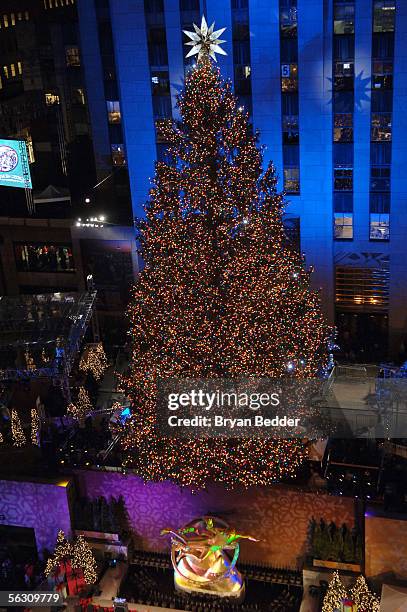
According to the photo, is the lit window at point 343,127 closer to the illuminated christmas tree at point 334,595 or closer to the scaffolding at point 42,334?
the scaffolding at point 42,334

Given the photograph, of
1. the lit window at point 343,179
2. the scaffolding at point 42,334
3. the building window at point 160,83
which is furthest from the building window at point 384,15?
the scaffolding at point 42,334

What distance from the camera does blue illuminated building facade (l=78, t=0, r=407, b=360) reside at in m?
29.3

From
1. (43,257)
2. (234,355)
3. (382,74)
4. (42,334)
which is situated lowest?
(42,334)

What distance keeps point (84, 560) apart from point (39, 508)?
99.1 inches

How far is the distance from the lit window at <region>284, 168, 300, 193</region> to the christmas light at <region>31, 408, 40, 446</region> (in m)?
14.4

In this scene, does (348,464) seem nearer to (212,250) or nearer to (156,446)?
(156,446)

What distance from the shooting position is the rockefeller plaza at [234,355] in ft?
68.1

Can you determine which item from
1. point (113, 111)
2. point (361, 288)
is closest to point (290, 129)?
point (361, 288)

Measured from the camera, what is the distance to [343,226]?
3222 cm

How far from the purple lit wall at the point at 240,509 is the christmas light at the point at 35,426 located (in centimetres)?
272

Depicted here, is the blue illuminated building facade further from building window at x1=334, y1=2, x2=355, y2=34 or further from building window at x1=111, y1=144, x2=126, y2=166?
building window at x1=111, y1=144, x2=126, y2=166

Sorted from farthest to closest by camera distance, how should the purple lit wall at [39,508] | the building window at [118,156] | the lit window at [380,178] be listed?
the building window at [118,156]
the lit window at [380,178]
the purple lit wall at [39,508]

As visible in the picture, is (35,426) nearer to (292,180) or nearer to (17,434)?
(17,434)

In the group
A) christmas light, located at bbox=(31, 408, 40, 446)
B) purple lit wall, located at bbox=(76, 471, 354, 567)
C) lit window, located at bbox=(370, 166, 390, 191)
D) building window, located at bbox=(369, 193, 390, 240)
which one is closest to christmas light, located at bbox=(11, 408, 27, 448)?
christmas light, located at bbox=(31, 408, 40, 446)
